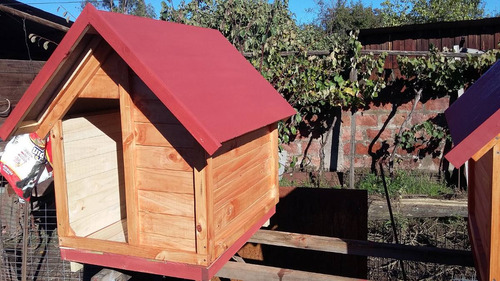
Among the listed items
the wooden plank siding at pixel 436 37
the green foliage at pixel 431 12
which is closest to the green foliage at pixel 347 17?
the green foliage at pixel 431 12

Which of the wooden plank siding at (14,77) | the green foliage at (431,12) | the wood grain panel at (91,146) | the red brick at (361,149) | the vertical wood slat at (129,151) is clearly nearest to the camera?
the vertical wood slat at (129,151)

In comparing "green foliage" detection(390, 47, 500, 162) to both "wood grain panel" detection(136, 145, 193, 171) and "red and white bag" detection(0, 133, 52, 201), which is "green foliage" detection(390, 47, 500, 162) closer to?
"red and white bag" detection(0, 133, 52, 201)

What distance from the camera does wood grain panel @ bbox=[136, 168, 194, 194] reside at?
210 cm

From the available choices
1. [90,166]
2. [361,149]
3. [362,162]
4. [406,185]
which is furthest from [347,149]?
[90,166]

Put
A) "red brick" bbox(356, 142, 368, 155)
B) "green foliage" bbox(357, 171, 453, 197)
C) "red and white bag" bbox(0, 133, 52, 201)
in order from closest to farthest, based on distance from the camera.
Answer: "red and white bag" bbox(0, 133, 52, 201)
"green foliage" bbox(357, 171, 453, 197)
"red brick" bbox(356, 142, 368, 155)

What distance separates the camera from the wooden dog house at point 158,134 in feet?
6.41

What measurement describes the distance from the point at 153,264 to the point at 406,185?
550cm

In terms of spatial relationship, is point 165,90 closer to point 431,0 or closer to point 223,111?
point 223,111

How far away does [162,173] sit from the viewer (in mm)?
2166

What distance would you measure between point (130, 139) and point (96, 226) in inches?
33.7

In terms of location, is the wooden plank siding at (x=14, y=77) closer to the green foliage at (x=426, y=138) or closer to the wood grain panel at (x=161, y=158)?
the wood grain panel at (x=161, y=158)

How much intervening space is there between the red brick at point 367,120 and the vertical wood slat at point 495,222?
5617 millimetres

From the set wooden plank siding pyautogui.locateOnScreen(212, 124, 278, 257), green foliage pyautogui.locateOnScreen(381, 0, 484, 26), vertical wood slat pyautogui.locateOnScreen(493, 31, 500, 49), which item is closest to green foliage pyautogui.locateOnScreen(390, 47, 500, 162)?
vertical wood slat pyautogui.locateOnScreen(493, 31, 500, 49)

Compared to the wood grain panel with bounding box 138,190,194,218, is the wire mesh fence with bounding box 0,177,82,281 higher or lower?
lower
